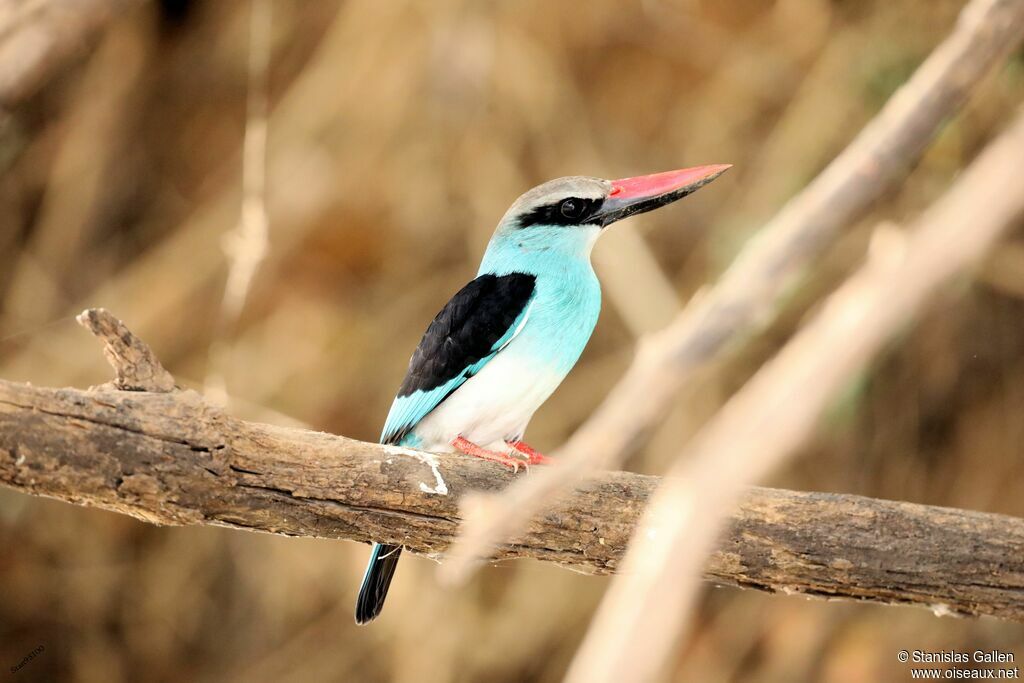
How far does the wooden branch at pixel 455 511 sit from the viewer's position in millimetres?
2289

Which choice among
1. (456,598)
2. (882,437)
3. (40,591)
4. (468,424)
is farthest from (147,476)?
(882,437)

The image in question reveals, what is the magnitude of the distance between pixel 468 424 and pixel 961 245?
2295 mm

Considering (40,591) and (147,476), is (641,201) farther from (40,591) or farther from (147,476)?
(40,591)

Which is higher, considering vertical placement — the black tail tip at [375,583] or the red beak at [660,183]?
the red beak at [660,183]

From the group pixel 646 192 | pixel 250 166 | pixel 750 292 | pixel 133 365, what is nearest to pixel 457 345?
pixel 646 192

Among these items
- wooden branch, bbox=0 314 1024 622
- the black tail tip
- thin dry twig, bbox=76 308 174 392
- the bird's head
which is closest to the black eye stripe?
the bird's head

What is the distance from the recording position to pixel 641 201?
3002mm

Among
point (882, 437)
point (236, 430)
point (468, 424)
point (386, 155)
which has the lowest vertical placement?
point (236, 430)

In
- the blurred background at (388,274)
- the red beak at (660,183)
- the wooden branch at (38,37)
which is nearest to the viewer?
the wooden branch at (38,37)

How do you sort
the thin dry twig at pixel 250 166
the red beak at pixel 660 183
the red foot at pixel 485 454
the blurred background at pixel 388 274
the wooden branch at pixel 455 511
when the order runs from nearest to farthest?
the wooden branch at pixel 455 511 → the red foot at pixel 485 454 → the red beak at pixel 660 183 → the thin dry twig at pixel 250 166 → the blurred background at pixel 388 274

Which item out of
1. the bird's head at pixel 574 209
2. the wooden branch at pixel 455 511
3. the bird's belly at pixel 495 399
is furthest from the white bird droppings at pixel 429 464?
the bird's head at pixel 574 209

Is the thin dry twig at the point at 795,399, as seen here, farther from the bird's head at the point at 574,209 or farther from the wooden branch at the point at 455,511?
the bird's head at the point at 574,209

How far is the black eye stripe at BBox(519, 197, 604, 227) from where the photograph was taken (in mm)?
3092

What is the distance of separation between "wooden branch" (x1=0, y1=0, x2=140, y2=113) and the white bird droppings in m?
1.12
